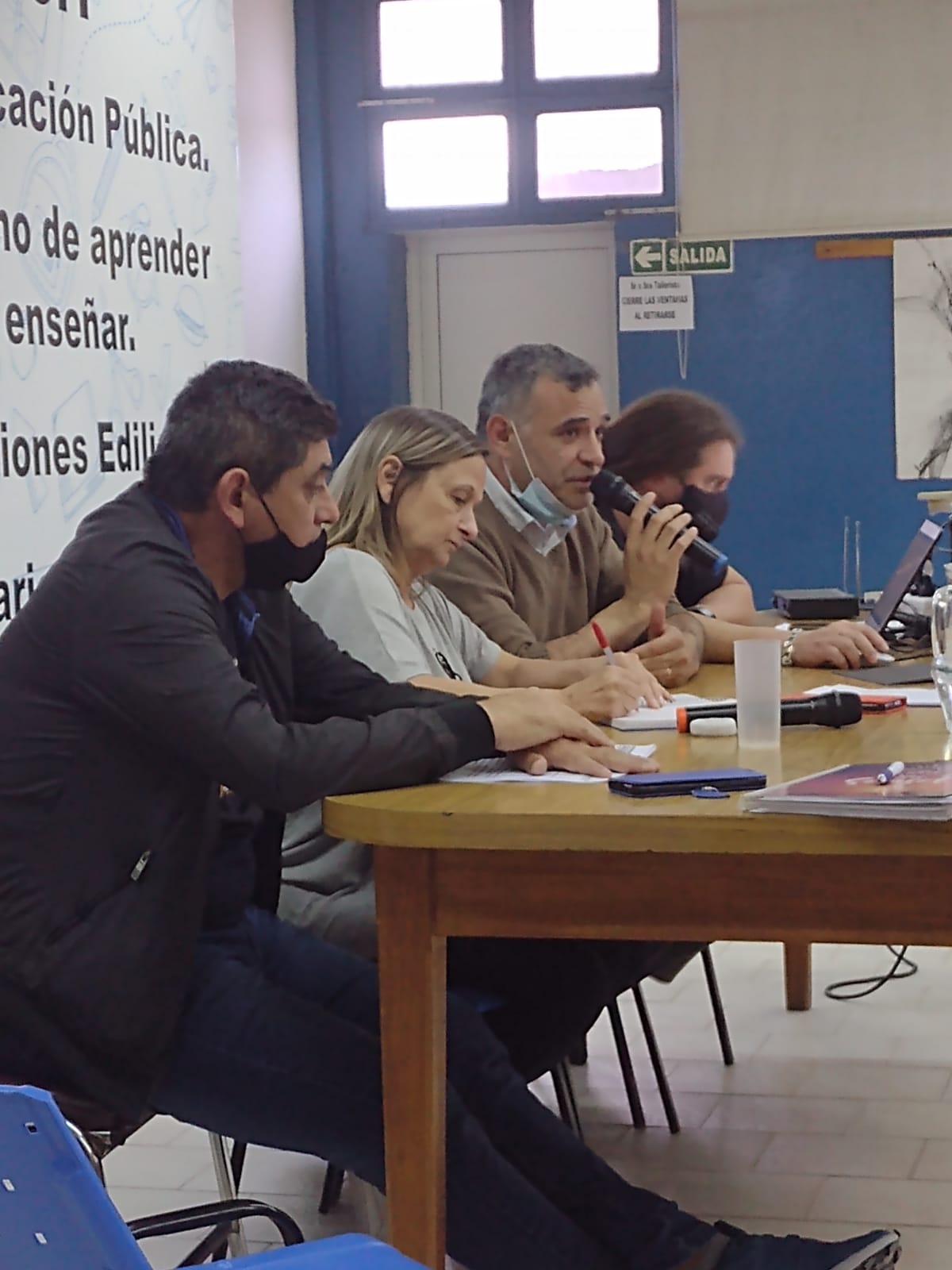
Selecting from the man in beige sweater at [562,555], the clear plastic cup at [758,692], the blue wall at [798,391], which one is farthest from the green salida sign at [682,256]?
the clear plastic cup at [758,692]

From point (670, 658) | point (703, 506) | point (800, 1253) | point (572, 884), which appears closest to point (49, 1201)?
point (572, 884)

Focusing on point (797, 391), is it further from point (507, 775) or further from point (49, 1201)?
point (49, 1201)

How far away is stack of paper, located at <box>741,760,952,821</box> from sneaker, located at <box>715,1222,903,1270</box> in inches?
20.7

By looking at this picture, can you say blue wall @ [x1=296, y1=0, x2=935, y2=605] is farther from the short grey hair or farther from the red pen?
the red pen

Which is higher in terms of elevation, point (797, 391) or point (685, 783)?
point (797, 391)

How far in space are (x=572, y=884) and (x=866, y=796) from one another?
11.8 inches

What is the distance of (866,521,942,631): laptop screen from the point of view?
120 inches

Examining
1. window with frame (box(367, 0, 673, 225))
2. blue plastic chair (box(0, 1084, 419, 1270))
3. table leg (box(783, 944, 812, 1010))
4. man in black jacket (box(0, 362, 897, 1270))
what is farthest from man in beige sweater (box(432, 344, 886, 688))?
window with frame (box(367, 0, 673, 225))

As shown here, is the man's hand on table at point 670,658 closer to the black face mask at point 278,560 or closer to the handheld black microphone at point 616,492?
the handheld black microphone at point 616,492

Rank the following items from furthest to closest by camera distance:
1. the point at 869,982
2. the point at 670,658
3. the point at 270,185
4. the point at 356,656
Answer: the point at 270,185
the point at 869,982
the point at 670,658
the point at 356,656

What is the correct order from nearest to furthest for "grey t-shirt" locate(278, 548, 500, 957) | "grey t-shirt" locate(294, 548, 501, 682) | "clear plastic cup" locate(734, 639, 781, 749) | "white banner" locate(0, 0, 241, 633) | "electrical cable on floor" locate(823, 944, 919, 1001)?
1. "clear plastic cup" locate(734, 639, 781, 749)
2. "grey t-shirt" locate(278, 548, 500, 957)
3. "grey t-shirt" locate(294, 548, 501, 682)
4. "white banner" locate(0, 0, 241, 633)
5. "electrical cable on floor" locate(823, 944, 919, 1001)

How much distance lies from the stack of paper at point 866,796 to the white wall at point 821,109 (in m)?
4.09

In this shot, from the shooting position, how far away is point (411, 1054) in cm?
165

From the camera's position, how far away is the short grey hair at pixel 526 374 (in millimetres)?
2963
